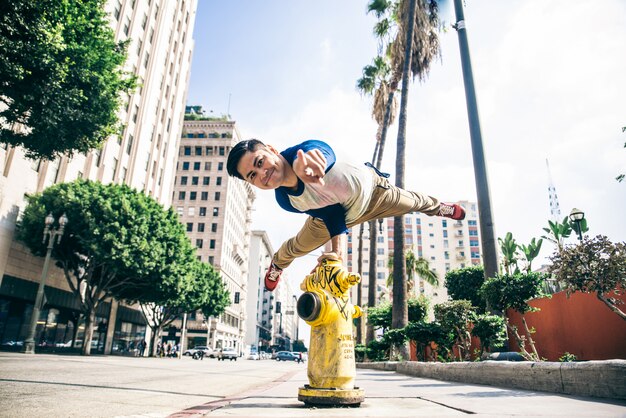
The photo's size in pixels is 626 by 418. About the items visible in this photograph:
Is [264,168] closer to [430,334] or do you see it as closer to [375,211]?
[375,211]

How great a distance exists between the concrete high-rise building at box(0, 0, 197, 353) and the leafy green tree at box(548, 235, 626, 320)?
15.9 m

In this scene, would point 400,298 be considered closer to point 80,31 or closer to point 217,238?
point 80,31

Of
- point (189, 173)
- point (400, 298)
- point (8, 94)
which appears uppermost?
point (189, 173)

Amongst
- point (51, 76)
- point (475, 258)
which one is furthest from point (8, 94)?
point (475, 258)

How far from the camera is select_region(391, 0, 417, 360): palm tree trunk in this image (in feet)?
44.7

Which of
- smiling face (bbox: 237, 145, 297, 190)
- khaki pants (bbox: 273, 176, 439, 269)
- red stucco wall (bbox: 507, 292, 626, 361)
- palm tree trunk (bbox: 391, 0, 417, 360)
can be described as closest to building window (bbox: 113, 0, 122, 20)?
palm tree trunk (bbox: 391, 0, 417, 360)

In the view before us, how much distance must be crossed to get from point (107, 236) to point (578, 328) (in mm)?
21629

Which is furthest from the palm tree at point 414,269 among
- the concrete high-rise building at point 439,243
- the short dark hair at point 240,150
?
the concrete high-rise building at point 439,243

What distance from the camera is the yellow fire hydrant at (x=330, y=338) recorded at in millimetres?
2570

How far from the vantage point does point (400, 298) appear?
13.7 meters

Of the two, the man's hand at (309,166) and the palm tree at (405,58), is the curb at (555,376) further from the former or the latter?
the palm tree at (405,58)

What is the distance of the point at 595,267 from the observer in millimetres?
6566

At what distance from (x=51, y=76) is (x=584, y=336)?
17.7m

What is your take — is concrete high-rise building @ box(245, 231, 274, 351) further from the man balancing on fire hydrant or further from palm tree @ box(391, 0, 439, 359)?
the man balancing on fire hydrant
